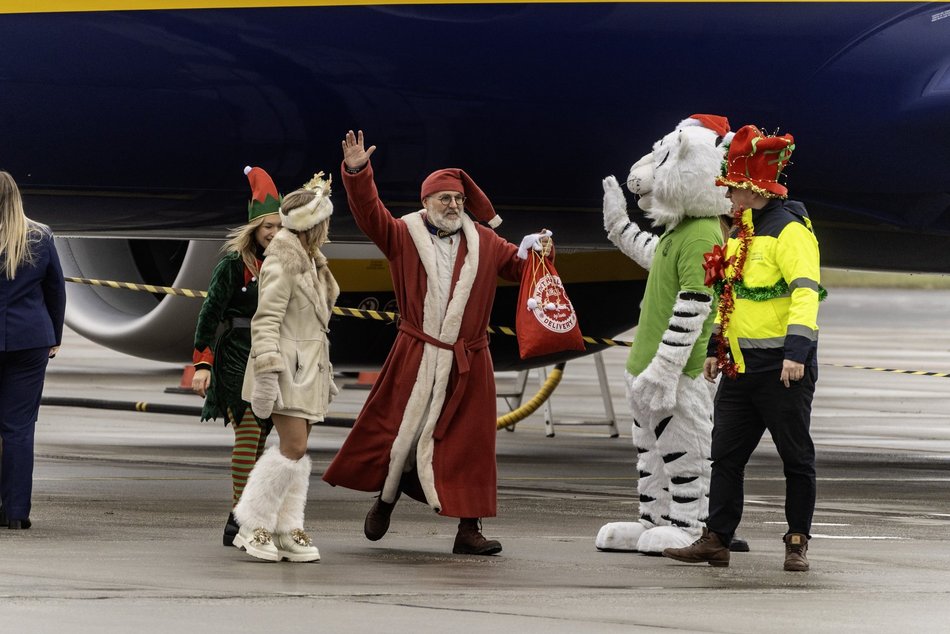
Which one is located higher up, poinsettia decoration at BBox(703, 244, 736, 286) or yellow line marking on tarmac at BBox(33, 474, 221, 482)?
poinsettia decoration at BBox(703, 244, 736, 286)

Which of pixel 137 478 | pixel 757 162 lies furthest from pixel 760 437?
pixel 137 478

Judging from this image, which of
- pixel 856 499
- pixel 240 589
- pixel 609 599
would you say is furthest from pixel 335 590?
pixel 856 499

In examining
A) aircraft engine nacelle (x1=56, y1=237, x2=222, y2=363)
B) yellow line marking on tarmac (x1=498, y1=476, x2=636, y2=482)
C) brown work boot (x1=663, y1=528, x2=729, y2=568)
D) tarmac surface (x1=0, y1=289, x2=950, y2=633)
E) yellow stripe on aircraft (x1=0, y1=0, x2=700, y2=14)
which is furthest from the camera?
aircraft engine nacelle (x1=56, y1=237, x2=222, y2=363)

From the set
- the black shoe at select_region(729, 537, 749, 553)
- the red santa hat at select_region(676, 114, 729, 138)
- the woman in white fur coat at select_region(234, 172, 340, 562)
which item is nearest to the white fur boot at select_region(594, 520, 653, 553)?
the black shoe at select_region(729, 537, 749, 553)

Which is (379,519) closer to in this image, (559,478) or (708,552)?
(708,552)

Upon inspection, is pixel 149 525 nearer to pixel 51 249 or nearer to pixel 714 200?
pixel 51 249

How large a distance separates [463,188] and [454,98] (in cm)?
240

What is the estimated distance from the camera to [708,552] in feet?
24.1

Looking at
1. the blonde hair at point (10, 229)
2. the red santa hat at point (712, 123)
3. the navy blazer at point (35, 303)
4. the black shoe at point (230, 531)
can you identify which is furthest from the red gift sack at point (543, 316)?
the blonde hair at point (10, 229)

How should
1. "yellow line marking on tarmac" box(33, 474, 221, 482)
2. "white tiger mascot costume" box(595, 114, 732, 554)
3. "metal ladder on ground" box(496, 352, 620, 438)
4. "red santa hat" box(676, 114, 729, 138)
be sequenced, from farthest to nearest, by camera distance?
"metal ladder on ground" box(496, 352, 620, 438) < "yellow line marking on tarmac" box(33, 474, 221, 482) < "red santa hat" box(676, 114, 729, 138) < "white tiger mascot costume" box(595, 114, 732, 554)

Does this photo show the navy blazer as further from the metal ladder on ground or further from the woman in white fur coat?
the metal ladder on ground

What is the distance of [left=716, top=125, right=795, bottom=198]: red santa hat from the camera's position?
7363mm

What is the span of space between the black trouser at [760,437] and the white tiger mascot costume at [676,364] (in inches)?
10.2

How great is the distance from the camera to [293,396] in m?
7.43
